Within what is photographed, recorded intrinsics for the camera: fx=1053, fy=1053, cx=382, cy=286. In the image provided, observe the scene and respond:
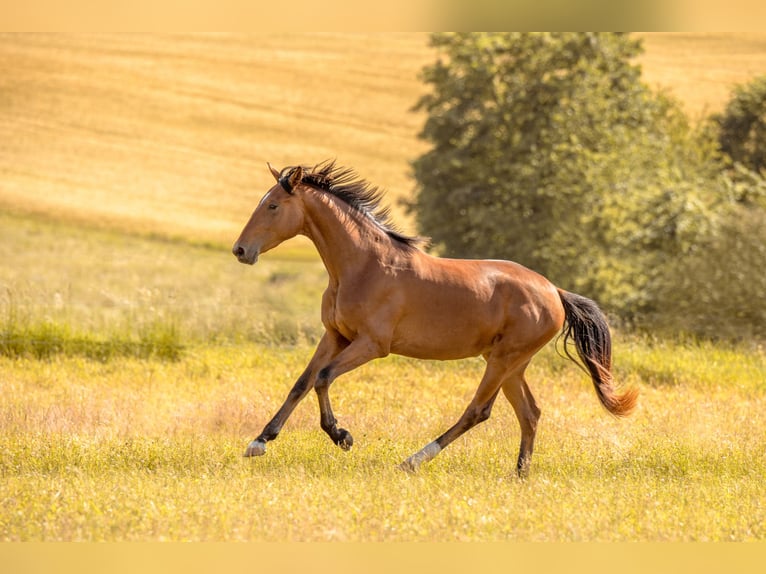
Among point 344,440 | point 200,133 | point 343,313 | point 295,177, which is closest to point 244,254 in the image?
point 295,177

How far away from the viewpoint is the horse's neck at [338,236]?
25.2 feet

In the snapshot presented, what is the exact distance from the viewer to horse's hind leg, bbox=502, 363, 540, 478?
788cm

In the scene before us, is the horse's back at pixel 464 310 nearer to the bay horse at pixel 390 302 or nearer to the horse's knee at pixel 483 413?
the bay horse at pixel 390 302

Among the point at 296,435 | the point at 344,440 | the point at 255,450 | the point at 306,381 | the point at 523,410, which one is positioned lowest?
the point at 296,435

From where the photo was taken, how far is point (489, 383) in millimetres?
7773

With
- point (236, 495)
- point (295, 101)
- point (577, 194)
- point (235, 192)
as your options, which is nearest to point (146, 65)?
point (295, 101)

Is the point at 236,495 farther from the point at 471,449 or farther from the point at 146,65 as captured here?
the point at 146,65

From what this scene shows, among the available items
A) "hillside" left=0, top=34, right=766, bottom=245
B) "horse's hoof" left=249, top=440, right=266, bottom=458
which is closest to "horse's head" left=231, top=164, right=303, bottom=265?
"horse's hoof" left=249, top=440, right=266, bottom=458

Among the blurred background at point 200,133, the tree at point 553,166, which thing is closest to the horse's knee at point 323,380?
the blurred background at point 200,133

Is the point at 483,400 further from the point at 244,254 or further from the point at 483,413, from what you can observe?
the point at 244,254

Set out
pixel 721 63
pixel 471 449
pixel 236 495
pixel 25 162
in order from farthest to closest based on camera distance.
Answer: pixel 721 63 < pixel 25 162 < pixel 471 449 < pixel 236 495

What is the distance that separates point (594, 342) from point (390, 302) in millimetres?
1840

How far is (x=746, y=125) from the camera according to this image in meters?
35.7

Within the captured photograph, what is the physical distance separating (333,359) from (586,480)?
78.0 inches
